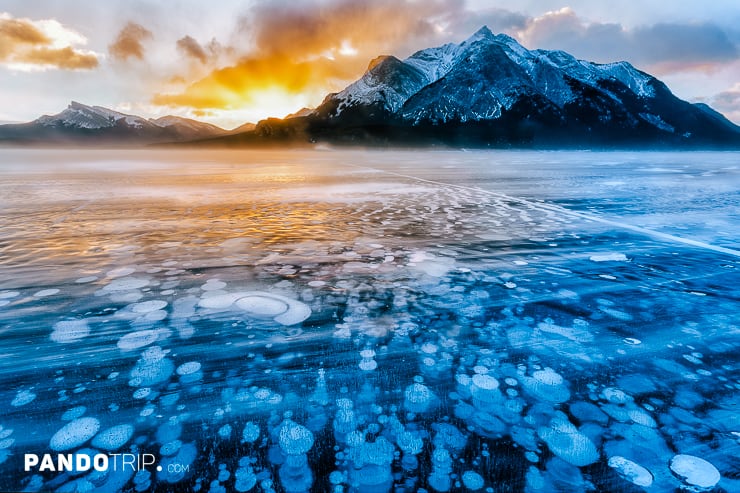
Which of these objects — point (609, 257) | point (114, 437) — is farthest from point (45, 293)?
point (609, 257)

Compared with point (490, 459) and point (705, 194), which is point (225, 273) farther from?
point (705, 194)

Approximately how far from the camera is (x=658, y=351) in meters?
2.59

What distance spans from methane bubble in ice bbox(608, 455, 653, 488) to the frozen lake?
0.04 feet

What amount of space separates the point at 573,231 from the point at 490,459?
5703 mm

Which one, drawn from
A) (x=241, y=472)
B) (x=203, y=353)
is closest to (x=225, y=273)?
(x=203, y=353)

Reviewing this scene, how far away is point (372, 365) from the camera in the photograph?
7.91ft

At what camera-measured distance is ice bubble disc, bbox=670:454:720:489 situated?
5.30 ft

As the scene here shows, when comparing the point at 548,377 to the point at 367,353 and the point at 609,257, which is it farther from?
the point at 609,257

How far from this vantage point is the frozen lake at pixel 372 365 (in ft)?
5.50

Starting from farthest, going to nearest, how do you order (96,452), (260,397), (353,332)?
1. (353,332)
2. (260,397)
3. (96,452)

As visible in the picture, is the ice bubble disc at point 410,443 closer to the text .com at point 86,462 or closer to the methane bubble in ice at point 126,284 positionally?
the text .com at point 86,462

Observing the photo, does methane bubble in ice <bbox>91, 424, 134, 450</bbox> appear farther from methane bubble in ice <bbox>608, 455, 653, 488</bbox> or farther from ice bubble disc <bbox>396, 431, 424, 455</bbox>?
methane bubble in ice <bbox>608, 455, 653, 488</bbox>

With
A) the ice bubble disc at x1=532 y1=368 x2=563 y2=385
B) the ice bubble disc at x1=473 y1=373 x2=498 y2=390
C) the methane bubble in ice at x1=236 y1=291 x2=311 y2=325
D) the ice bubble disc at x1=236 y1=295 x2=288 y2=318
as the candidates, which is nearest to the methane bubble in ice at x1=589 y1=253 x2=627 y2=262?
the ice bubble disc at x1=532 y1=368 x2=563 y2=385

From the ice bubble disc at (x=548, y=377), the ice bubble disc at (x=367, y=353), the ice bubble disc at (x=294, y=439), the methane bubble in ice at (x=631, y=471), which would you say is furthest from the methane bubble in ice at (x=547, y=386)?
the ice bubble disc at (x=294, y=439)
